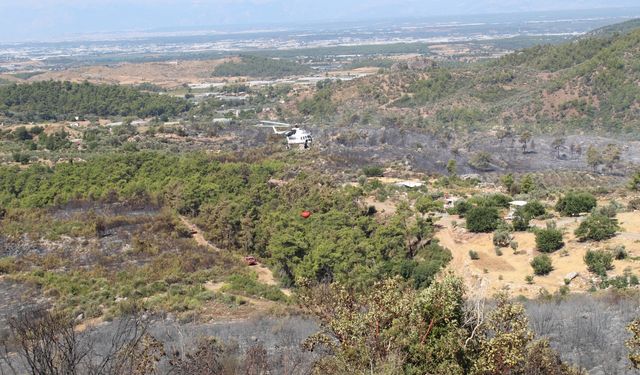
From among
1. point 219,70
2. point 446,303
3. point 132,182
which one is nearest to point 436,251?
point 446,303

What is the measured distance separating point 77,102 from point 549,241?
57.4 metres

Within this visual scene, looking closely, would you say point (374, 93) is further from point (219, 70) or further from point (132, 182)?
point (219, 70)

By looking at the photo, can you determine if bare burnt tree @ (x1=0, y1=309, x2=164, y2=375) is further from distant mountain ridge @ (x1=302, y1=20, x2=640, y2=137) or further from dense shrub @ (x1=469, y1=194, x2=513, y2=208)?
distant mountain ridge @ (x1=302, y1=20, x2=640, y2=137)

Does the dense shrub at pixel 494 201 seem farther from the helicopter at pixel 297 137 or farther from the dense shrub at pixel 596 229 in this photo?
the helicopter at pixel 297 137

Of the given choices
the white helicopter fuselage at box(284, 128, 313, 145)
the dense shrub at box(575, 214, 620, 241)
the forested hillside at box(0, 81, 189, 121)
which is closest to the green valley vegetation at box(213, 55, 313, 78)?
the forested hillside at box(0, 81, 189, 121)

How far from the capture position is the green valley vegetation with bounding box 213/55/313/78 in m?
109

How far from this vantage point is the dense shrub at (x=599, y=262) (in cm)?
1555

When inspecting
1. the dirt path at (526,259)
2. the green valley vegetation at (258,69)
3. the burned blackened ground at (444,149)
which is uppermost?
the green valley vegetation at (258,69)

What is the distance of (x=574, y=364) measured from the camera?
10.7 m

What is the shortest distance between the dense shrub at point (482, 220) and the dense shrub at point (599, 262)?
395 centimetres

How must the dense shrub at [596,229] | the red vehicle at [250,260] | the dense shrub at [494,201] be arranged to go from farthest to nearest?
1. the dense shrub at [494,201]
2. the red vehicle at [250,260]
3. the dense shrub at [596,229]

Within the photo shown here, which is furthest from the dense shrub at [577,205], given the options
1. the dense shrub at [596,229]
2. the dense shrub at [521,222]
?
the dense shrub at [596,229]

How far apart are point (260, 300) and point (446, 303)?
921 cm

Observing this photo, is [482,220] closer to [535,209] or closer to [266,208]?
[535,209]
